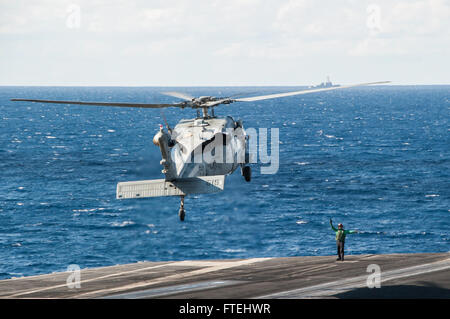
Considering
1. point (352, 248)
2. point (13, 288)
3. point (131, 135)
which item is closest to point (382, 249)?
point (352, 248)

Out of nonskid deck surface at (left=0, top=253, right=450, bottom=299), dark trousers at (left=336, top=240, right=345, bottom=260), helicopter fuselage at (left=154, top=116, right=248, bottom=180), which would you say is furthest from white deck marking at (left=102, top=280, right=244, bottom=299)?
dark trousers at (left=336, top=240, right=345, bottom=260)

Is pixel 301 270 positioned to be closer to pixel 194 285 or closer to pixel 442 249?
pixel 194 285

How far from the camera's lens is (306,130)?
181m

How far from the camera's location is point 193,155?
108 feet

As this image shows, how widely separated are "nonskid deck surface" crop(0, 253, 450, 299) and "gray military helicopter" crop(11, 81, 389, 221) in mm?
6568

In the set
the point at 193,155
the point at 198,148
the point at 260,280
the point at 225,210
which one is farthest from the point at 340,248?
the point at 225,210

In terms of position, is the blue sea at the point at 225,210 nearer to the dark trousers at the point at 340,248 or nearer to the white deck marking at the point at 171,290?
the white deck marking at the point at 171,290

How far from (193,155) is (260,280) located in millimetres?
10661

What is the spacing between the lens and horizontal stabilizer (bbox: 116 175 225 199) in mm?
31234

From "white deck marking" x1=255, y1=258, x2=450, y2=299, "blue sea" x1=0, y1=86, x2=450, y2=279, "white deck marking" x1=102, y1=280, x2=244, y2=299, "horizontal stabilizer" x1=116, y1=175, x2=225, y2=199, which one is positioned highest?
"horizontal stabilizer" x1=116, y1=175, x2=225, y2=199

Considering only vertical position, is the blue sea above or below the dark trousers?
below

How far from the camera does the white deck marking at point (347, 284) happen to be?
3385cm

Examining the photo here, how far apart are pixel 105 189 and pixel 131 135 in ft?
238
